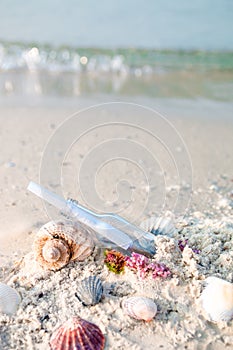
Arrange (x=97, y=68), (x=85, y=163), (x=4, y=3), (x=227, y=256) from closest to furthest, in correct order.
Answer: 1. (x=227, y=256)
2. (x=85, y=163)
3. (x=97, y=68)
4. (x=4, y=3)

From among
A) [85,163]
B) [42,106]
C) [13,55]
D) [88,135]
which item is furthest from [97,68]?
[85,163]

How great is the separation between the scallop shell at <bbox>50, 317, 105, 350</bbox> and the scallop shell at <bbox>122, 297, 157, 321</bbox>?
21 cm

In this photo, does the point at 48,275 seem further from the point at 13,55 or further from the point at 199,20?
the point at 199,20

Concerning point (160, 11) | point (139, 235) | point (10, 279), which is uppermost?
point (160, 11)

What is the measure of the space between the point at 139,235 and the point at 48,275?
1.98ft

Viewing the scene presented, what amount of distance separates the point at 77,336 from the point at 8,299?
1.78ft

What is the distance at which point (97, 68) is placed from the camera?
8.92 metres

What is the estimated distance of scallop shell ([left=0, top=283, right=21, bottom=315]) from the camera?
2820 mm

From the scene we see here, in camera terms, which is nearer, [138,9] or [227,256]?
[227,256]

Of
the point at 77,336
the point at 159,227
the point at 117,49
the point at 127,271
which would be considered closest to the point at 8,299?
the point at 77,336

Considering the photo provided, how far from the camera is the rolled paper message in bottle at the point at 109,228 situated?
3.05m

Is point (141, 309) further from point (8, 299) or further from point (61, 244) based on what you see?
point (8, 299)

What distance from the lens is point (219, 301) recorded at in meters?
2.69

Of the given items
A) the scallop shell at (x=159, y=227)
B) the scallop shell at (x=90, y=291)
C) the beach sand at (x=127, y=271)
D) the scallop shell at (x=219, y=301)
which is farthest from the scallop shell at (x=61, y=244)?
the scallop shell at (x=219, y=301)
